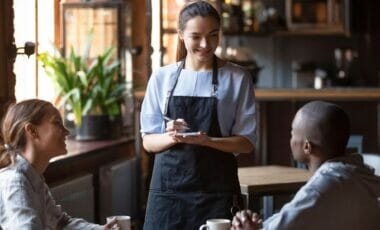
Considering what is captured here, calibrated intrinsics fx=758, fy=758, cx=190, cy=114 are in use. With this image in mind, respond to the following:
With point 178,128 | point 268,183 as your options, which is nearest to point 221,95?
point 178,128

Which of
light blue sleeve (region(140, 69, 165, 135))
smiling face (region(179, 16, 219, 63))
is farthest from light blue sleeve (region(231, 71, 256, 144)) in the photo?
light blue sleeve (region(140, 69, 165, 135))

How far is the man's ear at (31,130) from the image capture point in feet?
7.14

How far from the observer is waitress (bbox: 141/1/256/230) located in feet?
8.46

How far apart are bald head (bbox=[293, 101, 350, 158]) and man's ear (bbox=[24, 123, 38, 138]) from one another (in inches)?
30.1

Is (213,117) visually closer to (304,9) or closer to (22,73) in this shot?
(22,73)

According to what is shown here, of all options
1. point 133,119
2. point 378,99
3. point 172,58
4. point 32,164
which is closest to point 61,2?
point 133,119

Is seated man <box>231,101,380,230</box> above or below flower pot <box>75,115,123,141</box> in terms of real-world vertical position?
above

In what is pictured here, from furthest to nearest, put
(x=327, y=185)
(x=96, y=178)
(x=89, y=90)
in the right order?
(x=89, y=90)
(x=96, y=178)
(x=327, y=185)

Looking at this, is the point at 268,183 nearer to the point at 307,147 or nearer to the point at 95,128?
the point at 307,147

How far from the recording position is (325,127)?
1913 mm

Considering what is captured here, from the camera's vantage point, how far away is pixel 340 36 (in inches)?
361

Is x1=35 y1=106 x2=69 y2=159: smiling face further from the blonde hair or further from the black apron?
the black apron

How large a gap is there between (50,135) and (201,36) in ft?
2.13

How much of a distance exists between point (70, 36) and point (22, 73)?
1.64 meters
